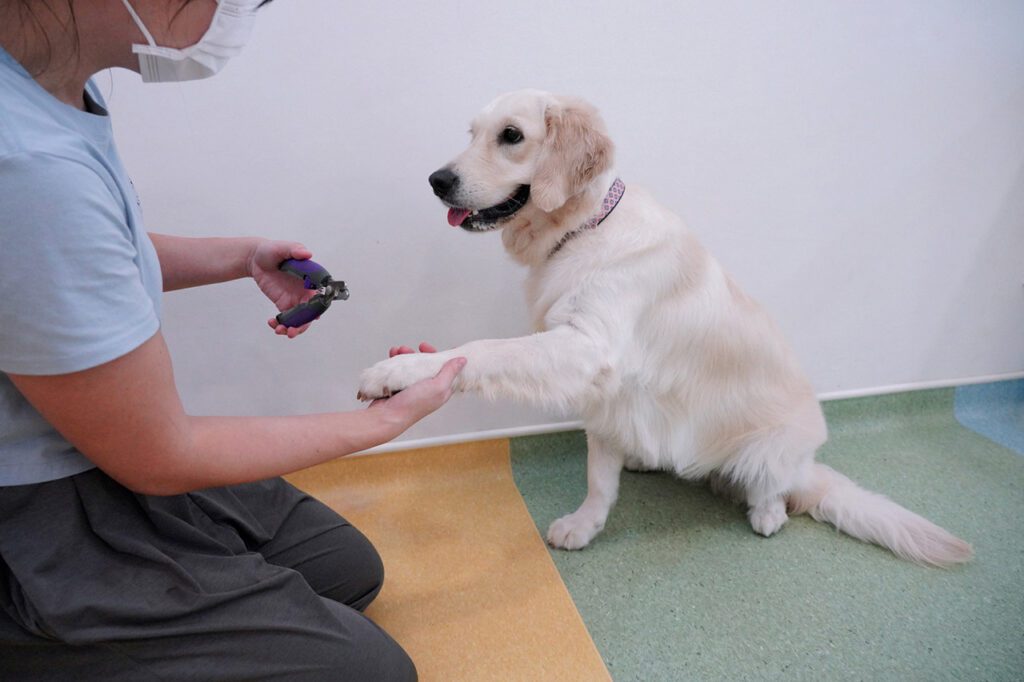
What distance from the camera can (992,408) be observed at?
7.80 feet

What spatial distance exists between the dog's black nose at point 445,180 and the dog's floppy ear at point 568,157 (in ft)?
0.60

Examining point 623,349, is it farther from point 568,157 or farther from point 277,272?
point 277,272

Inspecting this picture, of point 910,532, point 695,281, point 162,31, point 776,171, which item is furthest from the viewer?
point 776,171

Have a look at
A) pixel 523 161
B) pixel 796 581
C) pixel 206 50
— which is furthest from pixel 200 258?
pixel 796 581

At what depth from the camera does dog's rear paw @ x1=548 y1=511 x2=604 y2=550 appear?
1.61 metres

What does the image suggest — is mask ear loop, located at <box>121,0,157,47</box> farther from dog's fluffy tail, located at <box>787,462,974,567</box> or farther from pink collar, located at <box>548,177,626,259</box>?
dog's fluffy tail, located at <box>787,462,974,567</box>

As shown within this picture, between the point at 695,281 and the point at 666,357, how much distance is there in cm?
21

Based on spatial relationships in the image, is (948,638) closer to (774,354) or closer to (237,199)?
(774,354)

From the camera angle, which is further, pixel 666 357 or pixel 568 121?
pixel 666 357

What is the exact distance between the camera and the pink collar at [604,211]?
1.41 metres

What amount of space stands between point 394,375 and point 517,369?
26 cm

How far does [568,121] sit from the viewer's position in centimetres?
133

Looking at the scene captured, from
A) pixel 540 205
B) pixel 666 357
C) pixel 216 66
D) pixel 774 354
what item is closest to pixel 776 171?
pixel 774 354

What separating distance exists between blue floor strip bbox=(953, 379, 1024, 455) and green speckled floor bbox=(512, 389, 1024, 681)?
6.6 inches
